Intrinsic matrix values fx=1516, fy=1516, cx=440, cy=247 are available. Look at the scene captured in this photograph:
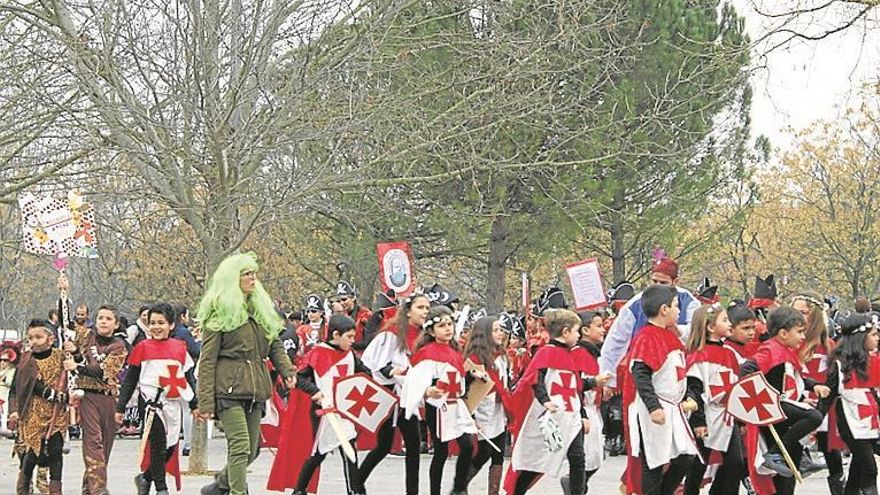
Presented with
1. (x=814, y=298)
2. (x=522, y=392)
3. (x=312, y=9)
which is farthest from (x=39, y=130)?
(x=814, y=298)

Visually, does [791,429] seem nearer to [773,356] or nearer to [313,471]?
[773,356]

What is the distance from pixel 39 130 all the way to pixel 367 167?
3874 millimetres

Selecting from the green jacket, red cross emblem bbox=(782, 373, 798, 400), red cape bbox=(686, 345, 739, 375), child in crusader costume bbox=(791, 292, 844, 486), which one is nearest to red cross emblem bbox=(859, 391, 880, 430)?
child in crusader costume bbox=(791, 292, 844, 486)

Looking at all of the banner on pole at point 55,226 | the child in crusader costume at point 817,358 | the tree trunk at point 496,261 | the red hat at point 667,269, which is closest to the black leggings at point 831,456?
the child in crusader costume at point 817,358

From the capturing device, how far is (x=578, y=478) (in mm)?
10055

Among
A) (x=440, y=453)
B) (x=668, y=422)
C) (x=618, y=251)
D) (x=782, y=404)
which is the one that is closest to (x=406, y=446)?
(x=440, y=453)

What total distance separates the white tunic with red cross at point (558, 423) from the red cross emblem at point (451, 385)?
61cm

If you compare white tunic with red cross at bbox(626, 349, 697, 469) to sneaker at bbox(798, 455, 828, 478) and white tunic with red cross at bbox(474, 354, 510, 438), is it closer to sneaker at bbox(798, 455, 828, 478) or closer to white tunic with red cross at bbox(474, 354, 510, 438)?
white tunic with red cross at bbox(474, 354, 510, 438)

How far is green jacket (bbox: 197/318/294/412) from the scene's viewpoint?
9.48 metres

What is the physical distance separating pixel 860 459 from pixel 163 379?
15.9ft

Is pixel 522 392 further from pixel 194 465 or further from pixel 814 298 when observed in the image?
pixel 194 465

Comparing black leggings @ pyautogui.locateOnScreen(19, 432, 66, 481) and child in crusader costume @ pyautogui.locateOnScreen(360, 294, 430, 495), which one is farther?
black leggings @ pyautogui.locateOnScreen(19, 432, 66, 481)

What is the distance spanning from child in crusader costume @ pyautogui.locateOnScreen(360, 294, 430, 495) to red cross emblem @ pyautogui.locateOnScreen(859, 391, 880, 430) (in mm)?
3078

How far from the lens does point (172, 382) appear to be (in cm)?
1041
